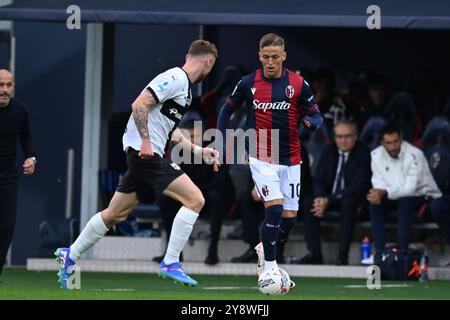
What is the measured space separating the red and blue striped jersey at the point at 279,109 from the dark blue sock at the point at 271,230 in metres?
0.50

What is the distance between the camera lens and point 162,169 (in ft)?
36.7

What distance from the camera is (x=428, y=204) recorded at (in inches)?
586

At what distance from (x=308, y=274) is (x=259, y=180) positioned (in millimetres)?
3679

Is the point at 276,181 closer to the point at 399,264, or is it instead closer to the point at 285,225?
the point at 285,225

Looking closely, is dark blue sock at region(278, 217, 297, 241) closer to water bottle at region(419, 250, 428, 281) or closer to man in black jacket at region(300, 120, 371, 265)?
water bottle at region(419, 250, 428, 281)

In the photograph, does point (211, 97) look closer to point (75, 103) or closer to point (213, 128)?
point (213, 128)

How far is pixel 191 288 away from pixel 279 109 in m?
1.75

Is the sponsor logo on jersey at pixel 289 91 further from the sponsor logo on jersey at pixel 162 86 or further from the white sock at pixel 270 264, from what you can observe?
the white sock at pixel 270 264

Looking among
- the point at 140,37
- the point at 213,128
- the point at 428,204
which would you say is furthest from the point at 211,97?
the point at 428,204

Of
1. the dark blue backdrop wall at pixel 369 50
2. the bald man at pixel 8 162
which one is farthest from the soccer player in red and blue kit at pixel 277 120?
the dark blue backdrop wall at pixel 369 50

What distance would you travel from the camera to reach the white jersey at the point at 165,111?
1114cm

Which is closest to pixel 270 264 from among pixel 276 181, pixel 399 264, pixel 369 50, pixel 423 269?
pixel 276 181

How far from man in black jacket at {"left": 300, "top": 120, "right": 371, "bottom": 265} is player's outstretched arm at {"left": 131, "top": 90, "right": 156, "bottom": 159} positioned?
4428mm

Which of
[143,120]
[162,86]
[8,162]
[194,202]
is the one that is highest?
[162,86]
